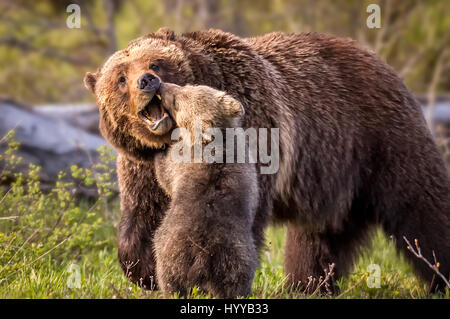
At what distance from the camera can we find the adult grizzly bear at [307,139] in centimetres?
482

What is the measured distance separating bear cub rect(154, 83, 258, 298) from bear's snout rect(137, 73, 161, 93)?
18 cm

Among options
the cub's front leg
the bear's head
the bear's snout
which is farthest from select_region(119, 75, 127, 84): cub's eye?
the cub's front leg

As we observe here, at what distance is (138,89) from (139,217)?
99 cm

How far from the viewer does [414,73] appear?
579 inches

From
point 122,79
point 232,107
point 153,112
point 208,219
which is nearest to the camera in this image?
point 208,219

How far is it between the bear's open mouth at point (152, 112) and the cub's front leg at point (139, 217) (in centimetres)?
38

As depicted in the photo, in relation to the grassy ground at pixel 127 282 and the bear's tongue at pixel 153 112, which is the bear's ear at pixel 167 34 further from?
the grassy ground at pixel 127 282

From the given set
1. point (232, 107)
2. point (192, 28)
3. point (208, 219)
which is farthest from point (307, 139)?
point (192, 28)

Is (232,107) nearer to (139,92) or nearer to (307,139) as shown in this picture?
(139,92)

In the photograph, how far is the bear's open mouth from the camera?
452 centimetres

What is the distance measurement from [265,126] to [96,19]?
15.5 metres

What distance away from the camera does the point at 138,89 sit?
4406mm

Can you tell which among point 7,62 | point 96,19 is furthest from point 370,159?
point 96,19

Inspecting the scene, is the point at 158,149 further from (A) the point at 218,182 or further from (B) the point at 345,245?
(B) the point at 345,245
